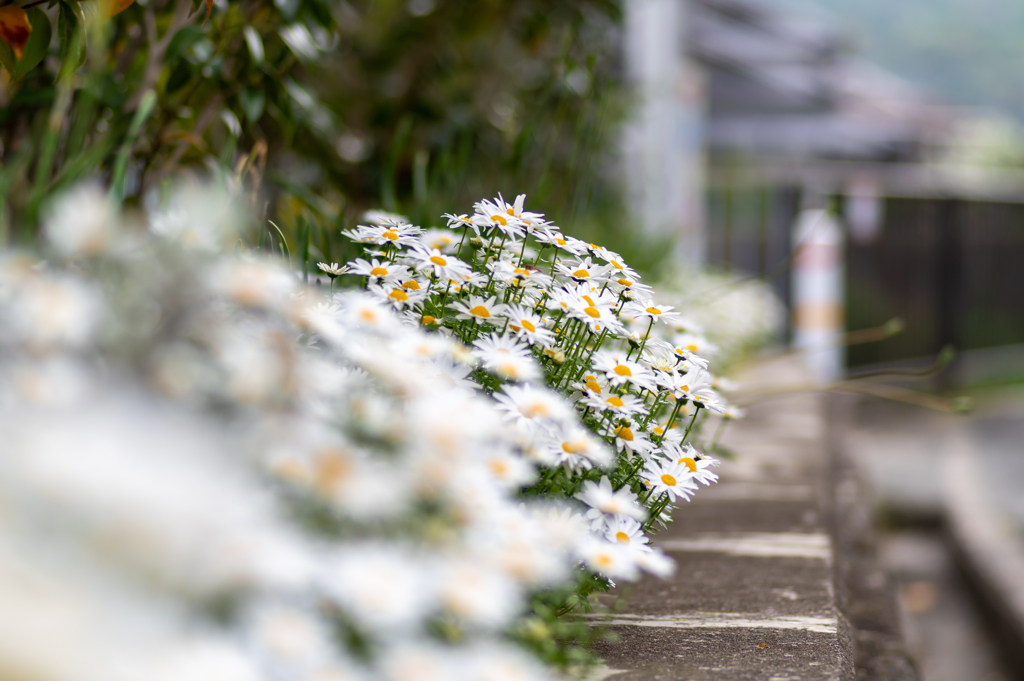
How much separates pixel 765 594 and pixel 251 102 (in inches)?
41.5

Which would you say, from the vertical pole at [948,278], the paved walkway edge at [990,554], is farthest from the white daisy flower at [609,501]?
the vertical pole at [948,278]

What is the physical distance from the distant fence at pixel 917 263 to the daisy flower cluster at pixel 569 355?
3903 millimetres

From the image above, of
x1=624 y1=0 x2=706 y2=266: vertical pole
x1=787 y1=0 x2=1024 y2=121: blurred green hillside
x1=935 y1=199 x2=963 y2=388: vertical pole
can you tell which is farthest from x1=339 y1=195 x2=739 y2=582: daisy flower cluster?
x1=787 y1=0 x2=1024 y2=121: blurred green hillside

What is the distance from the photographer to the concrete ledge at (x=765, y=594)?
768 millimetres

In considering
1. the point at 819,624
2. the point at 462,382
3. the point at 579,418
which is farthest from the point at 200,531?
the point at 819,624

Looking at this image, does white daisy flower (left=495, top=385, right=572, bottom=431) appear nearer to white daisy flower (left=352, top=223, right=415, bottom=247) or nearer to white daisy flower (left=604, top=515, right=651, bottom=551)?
white daisy flower (left=604, top=515, right=651, bottom=551)

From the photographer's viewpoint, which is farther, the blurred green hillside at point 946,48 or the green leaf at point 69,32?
the blurred green hillside at point 946,48

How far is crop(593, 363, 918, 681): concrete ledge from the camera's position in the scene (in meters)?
0.77

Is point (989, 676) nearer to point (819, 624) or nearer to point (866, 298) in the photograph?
point (819, 624)

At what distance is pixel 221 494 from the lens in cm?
36

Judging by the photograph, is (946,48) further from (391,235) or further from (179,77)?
(391,235)

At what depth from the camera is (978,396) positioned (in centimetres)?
516

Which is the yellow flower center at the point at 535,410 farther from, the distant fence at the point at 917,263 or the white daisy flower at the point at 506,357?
the distant fence at the point at 917,263

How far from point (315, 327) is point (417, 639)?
0.64 ft
